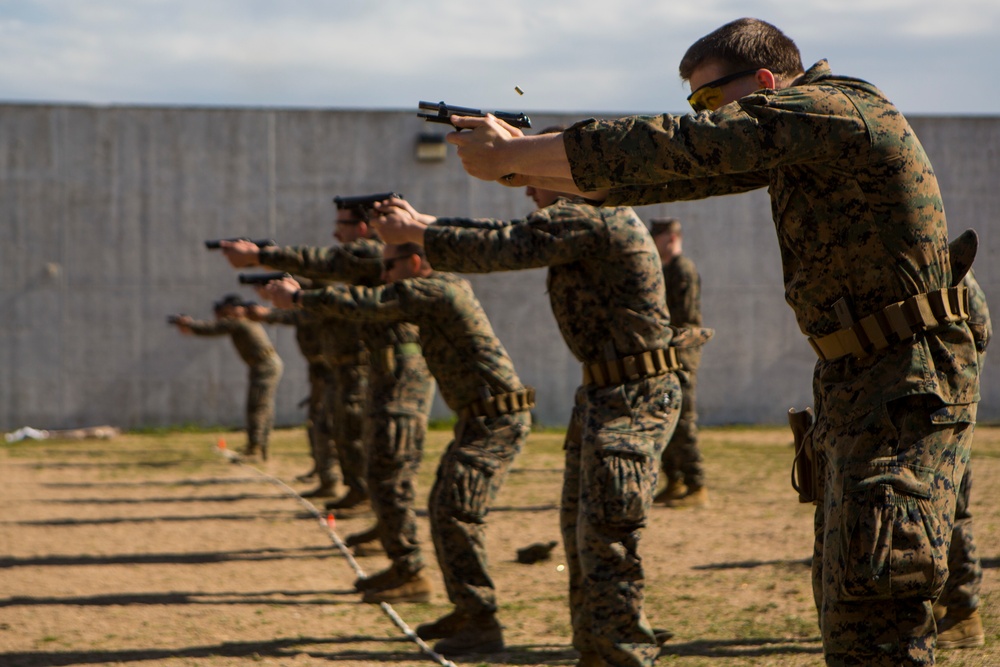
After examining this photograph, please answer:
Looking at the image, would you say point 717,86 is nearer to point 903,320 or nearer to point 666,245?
point 903,320

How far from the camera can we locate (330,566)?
7875 millimetres

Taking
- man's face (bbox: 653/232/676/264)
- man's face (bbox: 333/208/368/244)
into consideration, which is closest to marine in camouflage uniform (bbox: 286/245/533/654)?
man's face (bbox: 333/208/368/244)

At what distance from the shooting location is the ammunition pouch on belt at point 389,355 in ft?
23.3


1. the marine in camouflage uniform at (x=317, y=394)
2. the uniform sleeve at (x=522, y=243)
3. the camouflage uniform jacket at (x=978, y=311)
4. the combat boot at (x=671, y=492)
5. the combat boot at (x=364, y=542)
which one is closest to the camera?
the camouflage uniform jacket at (x=978, y=311)

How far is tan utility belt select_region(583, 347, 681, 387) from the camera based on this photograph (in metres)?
4.65

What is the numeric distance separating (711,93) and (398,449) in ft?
13.0

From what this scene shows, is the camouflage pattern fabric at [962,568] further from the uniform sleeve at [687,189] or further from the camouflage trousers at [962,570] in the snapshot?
the uniform sleeve at [687,189]

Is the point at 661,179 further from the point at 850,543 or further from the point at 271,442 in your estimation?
the point at 271,442

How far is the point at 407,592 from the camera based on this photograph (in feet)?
21.9

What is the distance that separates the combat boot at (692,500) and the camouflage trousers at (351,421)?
254 cm

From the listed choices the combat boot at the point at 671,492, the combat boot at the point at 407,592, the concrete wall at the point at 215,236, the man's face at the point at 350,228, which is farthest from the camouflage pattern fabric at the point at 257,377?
the combat boot at the point at 407,592

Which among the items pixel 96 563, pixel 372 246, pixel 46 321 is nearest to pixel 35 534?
pixel 96 563

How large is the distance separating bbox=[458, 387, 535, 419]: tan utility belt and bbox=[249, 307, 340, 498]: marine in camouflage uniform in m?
5.16

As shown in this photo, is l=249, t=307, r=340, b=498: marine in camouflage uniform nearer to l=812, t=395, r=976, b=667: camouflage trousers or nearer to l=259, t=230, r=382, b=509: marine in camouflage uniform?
l=259, t=230, r=382, b=509: marine in camouflage uniform
